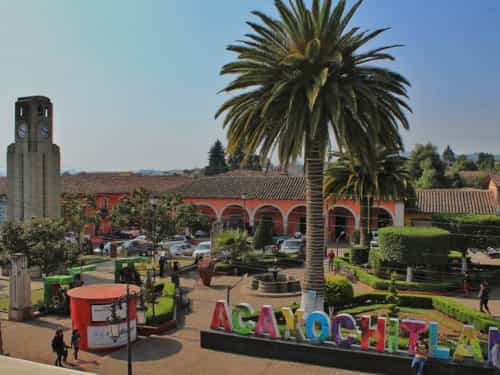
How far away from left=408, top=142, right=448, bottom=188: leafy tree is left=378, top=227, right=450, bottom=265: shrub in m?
43.9

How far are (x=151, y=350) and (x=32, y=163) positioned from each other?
69.0 feet

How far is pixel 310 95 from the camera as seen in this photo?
17625mm

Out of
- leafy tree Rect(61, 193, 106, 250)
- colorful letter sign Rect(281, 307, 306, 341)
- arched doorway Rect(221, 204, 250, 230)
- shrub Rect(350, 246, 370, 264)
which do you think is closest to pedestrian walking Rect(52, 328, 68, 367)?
colorful letter sign Rect(281, 307, 306, 341)

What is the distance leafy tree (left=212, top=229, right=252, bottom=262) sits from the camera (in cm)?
3409

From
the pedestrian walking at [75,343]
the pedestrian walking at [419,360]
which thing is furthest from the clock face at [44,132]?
the pedestrian walking at [419,360]

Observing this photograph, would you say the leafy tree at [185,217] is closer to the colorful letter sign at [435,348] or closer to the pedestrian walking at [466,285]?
the pedestrian walking at [466,285]

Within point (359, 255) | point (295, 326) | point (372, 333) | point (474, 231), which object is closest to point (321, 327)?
point (295, 326)

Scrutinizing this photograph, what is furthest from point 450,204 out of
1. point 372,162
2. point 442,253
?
point 372,162

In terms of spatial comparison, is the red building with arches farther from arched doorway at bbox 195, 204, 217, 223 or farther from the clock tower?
the clock tower

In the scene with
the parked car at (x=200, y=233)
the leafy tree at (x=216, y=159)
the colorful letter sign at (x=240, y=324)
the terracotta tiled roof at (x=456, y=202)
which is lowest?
the colorful letter sign at (x=240, y=324)

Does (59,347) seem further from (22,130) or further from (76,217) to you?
(76,217)

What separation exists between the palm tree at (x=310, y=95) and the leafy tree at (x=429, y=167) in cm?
5429

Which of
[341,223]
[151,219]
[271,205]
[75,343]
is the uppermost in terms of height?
[271,205]

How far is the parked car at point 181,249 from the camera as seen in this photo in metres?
42.0
